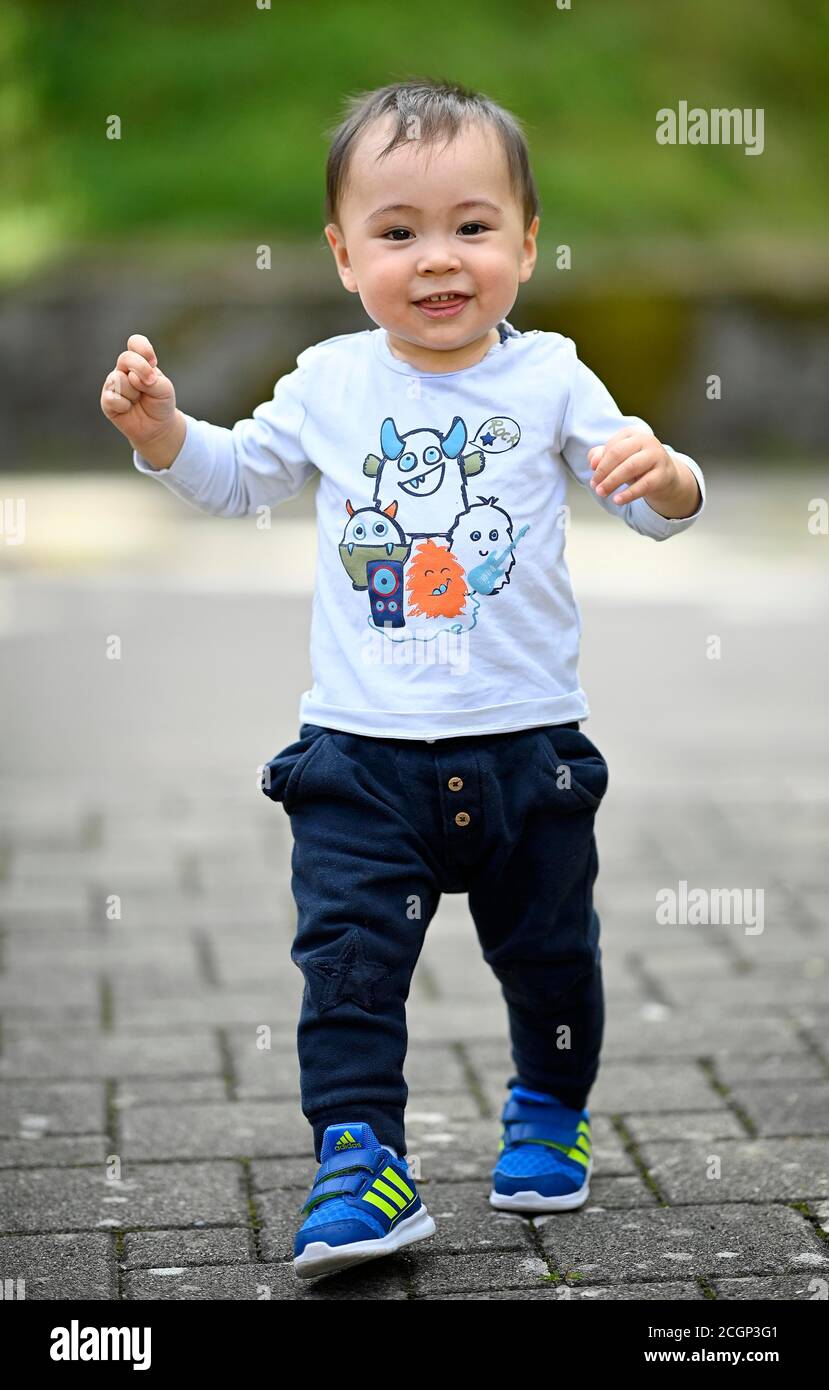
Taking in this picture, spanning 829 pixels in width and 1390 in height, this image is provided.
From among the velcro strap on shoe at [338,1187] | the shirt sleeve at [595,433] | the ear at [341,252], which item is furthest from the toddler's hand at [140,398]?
the velcro strap on shoe at [338,1187]

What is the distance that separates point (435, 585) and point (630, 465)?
12.3 inches

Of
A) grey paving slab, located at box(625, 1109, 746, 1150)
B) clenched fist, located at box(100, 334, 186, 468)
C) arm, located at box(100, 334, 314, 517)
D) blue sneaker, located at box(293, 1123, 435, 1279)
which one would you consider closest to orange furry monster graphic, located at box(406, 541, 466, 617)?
arm, located at box(100, 334, 314, 517)

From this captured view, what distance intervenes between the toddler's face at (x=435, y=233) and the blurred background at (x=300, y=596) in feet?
2.59

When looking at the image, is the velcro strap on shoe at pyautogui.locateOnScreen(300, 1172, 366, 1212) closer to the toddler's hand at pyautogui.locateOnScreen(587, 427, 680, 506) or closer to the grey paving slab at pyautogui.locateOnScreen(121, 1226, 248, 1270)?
the grey paving slab at pyautogui.locateOnScreen(121, 1226, 248, 1270)

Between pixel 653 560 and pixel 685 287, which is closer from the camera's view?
pixel 653 560

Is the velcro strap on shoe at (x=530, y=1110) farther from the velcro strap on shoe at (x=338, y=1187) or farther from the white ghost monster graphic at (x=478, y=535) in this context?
the white ghost monster graphic at (x=478, y=535)

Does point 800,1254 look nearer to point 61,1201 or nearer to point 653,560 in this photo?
point 61,1201

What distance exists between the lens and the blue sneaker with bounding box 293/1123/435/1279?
2.47 m

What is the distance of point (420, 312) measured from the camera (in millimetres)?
2590

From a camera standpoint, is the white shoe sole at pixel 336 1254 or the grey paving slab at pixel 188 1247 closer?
the white shoe sole at pixel 336 1254

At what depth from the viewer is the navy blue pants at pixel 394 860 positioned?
101 inches

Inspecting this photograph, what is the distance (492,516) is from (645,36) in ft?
41.9
